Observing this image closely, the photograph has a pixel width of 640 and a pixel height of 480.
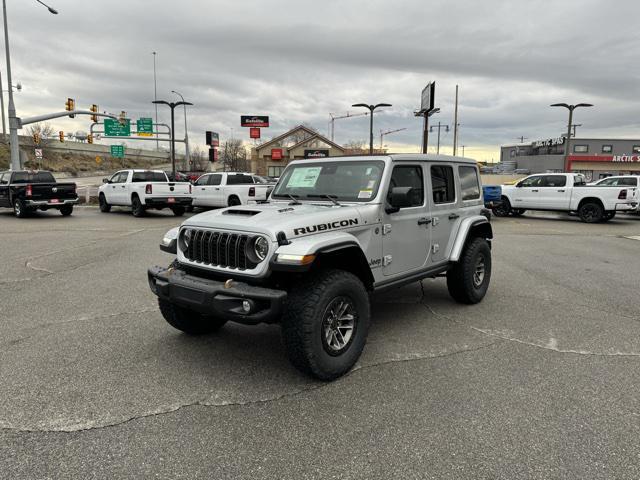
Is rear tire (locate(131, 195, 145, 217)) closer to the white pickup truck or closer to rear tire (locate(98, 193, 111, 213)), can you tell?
rear tire (locate(98, 193, 111, 213))

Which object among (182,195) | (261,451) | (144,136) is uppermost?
(144,136)

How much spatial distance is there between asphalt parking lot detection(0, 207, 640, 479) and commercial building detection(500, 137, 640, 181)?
50.2 meters

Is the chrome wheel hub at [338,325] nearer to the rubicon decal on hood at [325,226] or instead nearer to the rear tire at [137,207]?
the rubicon decal on hood at [325,226]

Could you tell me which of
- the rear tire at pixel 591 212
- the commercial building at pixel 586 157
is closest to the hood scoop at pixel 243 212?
the rear tire at pixel 591 212

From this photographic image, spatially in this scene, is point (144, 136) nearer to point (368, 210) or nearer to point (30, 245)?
point (30, 245)

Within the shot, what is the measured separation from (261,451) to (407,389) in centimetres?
129

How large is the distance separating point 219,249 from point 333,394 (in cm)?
144

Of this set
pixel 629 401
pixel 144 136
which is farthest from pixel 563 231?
pixel 144 136

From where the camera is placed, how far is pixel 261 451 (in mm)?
2744

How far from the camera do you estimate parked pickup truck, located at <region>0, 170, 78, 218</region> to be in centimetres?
1587

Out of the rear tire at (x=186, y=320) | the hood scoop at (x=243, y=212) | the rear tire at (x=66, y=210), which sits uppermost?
the hood scoop at (x=243, y=212)

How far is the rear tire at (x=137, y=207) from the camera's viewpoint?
54.9ft

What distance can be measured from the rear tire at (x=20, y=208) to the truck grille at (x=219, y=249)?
15141mm

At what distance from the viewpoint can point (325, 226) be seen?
3.75m
